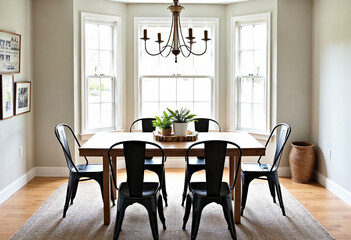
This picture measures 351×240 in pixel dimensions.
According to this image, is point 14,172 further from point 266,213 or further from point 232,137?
point 266,213

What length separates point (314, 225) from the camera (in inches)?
151

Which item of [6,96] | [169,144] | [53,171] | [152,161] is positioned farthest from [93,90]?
[169,144]

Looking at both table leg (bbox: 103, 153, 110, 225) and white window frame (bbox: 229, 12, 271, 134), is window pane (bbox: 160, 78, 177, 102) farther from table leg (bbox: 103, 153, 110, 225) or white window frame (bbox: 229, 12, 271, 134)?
table leg (bbox: 103, 153, 110, 225)

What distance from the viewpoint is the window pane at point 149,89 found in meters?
6.25

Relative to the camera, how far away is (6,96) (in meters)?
4.57

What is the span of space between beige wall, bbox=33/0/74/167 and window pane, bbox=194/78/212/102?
1845mm

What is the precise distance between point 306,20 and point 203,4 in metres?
1.51

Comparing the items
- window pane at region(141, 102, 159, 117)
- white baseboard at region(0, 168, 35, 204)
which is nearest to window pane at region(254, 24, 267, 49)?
window pane at region(141, 102, 159, 117)

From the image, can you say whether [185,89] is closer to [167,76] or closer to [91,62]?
[167,76]

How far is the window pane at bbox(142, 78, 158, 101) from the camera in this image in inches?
246

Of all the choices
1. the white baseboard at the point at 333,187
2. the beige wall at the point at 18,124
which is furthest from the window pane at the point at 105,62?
the white baseboard at the point at 333,187

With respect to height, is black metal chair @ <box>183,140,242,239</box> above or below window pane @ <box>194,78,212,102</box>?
below

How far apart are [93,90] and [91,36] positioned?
0.76 meters

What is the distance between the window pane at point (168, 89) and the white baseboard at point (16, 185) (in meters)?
2.14
